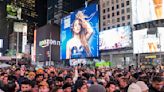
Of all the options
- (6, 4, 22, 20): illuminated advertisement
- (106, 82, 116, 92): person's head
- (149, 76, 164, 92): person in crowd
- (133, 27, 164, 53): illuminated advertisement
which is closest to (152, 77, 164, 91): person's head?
(149, 76, 164, 92): person in crowd

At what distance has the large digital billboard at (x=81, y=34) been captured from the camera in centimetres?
6325

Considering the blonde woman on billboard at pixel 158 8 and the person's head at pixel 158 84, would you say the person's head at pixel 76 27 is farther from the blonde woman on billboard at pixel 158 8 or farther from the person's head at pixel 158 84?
the person's head at pixel 158 84

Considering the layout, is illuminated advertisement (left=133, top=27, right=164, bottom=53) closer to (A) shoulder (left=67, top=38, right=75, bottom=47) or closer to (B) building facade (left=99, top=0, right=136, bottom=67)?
→ (B) building facade (left=99, top=0, right=136, bottom=67)

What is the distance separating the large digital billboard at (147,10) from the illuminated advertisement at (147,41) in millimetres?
2220

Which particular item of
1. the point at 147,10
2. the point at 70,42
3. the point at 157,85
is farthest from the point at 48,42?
the point at 157,85

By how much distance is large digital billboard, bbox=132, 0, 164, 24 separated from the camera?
6183 centimetres

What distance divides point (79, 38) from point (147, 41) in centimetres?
1491

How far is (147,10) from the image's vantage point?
63438 millimetres

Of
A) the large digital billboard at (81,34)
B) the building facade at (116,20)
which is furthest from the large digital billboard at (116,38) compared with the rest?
the large digital billboard at (81,34)

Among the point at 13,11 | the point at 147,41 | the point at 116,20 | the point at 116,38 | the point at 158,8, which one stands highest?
the point at 13,11

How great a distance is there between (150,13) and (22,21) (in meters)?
88.7

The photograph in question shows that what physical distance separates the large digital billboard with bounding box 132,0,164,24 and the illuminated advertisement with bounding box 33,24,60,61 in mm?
31462

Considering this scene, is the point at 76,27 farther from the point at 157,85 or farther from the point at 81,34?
the point at 157,85

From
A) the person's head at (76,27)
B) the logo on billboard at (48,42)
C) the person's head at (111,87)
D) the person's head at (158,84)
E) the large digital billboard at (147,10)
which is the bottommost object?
the person's head at (111,87)
